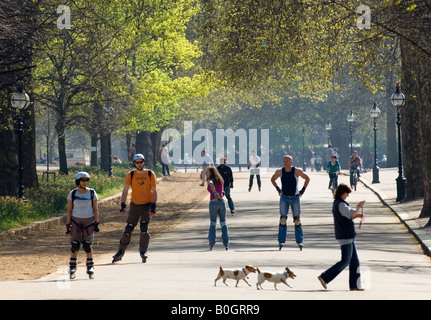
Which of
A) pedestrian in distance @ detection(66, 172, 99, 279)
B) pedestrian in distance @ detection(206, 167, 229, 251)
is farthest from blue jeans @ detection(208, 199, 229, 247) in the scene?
pedestrian in distance @ detection(66, 172, 99, 279)

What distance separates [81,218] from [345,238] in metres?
4.26

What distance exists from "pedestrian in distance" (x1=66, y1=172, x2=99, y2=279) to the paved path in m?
0.36

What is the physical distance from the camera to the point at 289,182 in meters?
19.3

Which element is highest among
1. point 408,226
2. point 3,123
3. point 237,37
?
point 237,37

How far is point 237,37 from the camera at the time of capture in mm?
26938

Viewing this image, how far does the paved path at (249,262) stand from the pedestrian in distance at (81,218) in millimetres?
364

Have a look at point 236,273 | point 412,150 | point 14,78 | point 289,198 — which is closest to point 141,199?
point 289,198

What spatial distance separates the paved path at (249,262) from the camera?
1212 centimetres

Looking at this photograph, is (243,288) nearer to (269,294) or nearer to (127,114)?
(269,294)

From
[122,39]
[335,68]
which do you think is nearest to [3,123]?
[335,68]

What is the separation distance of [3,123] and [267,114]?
221 ft

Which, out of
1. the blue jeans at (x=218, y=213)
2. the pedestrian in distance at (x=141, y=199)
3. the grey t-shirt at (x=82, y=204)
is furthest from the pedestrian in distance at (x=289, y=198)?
the grey t-shirt at (x=82, y=204)

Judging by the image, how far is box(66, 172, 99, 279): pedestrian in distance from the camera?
49.4ft

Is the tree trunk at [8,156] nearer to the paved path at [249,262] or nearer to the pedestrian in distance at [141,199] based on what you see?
the paved path at [249,262]
